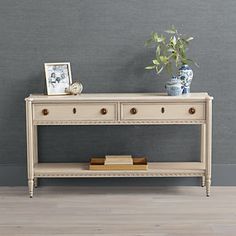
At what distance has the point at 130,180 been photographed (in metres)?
4.20

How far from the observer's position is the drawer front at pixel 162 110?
12.6 ft

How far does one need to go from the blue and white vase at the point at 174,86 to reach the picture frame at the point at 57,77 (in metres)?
0.63

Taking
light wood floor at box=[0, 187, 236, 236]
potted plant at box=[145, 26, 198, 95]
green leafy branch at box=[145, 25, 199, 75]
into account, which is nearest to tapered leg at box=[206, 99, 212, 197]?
light wood floor at box=[0, 187, 236, 236]

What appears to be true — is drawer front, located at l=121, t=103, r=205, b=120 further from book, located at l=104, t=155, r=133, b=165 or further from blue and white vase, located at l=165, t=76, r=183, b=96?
book, located at l=104, t=155, r=133, b=165

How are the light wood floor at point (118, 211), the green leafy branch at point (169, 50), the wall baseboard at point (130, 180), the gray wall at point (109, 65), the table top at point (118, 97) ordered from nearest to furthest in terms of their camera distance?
the light wood floor at point (118, 211) < the table top at point (118, 97) < the green leafy branch at point (169, 50) < the gray wall at point (109, 65) < the wall baseboard at point (130, 180)

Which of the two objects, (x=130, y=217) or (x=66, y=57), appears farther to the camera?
(x=66, y=57)

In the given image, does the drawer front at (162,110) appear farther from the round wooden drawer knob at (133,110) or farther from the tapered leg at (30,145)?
the tapered leg at (30,145)

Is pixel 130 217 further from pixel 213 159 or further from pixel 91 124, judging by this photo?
pixel 213 159

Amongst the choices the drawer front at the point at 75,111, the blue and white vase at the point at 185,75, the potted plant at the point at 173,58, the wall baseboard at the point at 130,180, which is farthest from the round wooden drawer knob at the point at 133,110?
the wall baseboard at the point at 130,180

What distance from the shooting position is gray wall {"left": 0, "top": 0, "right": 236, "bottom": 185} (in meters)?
4.07

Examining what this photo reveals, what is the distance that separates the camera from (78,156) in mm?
4195

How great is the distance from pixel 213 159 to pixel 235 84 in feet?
1.68

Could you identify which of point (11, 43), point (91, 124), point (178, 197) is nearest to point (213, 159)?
point (178, 197)

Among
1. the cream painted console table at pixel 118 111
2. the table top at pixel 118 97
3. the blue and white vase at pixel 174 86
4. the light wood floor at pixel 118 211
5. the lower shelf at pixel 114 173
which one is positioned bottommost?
the light wood floor at pixel 118 211
